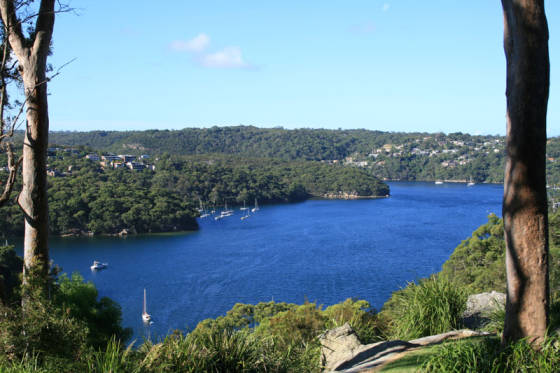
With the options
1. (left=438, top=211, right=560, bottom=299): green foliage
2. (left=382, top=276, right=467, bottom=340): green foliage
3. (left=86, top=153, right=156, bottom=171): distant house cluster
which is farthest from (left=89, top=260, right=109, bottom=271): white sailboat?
(left=86, top=153, right=156, bottom=171): distant house cluster

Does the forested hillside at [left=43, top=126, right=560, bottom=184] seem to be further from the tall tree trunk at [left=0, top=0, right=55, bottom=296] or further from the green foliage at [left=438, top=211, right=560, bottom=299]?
the tall tree trunk at [left=0, top=0, right=55, bottom=296]

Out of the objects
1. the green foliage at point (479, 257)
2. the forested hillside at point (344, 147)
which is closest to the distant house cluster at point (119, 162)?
the forested hillside at point (344, 147)

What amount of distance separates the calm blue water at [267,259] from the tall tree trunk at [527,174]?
13.9 m

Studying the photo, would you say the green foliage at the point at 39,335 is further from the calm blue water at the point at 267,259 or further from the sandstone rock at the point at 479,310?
the calm blue water at the point at 267,259

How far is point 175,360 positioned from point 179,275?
28980 millimetres

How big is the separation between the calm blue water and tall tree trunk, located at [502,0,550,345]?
548 inches

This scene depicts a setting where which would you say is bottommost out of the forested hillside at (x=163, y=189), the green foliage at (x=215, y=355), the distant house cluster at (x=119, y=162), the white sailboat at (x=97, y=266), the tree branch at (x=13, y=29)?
the white sailboat at (x=97, y=266)

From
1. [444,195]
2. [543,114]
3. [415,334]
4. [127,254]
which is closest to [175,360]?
[415,334]

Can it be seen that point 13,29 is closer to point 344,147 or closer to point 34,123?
point 34,123

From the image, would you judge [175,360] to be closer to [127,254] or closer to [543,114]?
[543,114]

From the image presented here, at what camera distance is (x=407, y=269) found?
31.2 metres

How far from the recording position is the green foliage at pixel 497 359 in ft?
10.5

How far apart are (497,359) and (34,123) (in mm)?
3983

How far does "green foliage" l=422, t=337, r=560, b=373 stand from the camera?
3197 mm
